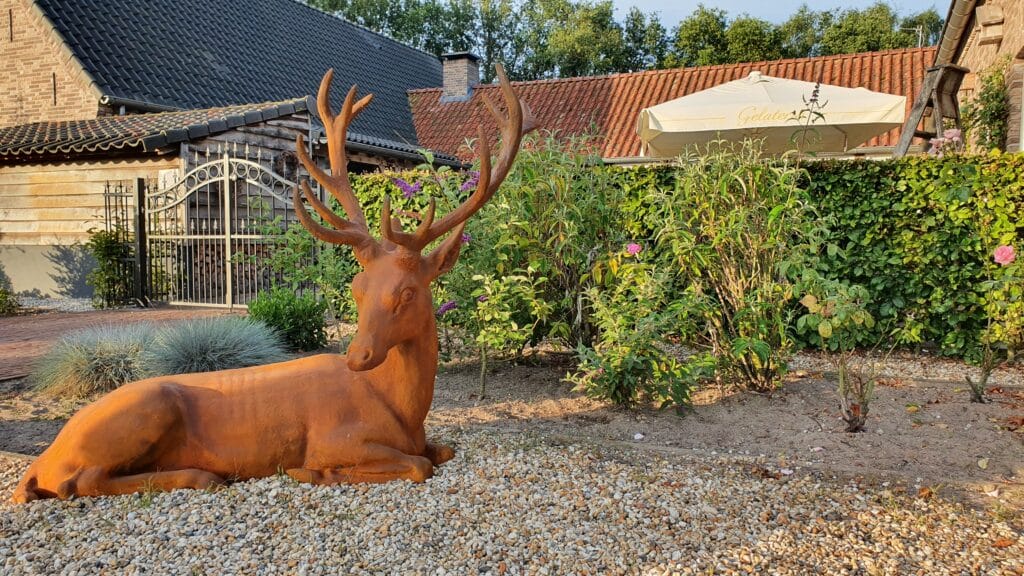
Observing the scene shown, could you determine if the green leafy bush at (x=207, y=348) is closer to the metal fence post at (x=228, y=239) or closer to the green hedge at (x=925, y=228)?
the green hedge at (x=925, y=228)

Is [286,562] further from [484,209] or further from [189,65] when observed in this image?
[189,65]

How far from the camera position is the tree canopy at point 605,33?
2806 cm

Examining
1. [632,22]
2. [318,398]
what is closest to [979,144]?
[318,398]

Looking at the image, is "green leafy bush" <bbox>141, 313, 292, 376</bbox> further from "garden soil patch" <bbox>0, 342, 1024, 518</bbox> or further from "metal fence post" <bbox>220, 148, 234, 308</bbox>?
"metal fence post" <bbox>220, 148, 234, 308</bbox>

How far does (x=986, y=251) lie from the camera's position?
21.1 feet

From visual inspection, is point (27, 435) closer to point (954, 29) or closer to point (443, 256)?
point (443, 256)

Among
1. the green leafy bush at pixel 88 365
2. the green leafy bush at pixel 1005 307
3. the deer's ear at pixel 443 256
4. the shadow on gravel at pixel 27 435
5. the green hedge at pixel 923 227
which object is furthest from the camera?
the green hedge at pixel 923 227

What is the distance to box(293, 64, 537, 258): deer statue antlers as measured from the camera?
2.96m

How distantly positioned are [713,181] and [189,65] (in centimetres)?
1442

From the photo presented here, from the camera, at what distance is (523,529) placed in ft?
9.29

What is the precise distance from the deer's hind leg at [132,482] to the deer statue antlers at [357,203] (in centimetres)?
121

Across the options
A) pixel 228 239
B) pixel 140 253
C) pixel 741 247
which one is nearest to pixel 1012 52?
pixel 741 247

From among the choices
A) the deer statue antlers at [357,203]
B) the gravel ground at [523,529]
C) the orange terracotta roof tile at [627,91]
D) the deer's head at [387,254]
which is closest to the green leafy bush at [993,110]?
the orange terracotta roof tile at [627,91]

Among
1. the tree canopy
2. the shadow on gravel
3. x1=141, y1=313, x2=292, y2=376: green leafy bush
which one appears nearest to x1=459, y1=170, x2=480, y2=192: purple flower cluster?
x1=141, y1=313, x2=292, y2=376: green leafy bush
